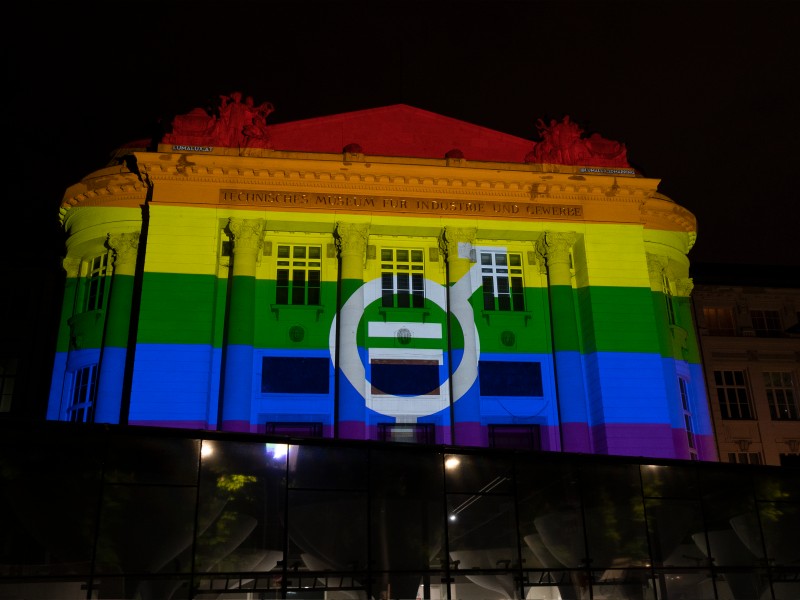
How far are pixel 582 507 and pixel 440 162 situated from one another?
19.6 metres

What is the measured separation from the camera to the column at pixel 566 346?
1371 inches

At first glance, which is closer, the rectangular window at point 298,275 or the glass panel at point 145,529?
the glass panel at point 145,529

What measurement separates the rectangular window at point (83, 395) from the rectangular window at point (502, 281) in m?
17.7

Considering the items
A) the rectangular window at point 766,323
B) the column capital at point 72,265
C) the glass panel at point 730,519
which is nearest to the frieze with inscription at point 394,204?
the column capital at point 72,265

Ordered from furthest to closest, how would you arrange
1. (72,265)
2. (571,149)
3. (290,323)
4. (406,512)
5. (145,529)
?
(571,149)
(72,265)
(290,323)
(406,512)
(145,529)

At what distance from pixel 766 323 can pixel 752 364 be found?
3.15 meters

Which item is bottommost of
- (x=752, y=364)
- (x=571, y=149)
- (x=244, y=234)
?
(x=752, y=364)

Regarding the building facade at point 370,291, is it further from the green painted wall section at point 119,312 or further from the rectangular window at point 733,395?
the rectangular window at point 733,395

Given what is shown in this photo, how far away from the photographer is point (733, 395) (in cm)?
4759

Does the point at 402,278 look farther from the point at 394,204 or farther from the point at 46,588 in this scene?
the point at 46,588

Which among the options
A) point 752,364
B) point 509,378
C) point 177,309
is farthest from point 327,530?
point 752,364

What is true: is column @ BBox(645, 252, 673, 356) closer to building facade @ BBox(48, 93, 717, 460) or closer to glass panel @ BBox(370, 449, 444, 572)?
building facade @ BBox(48, 93, 717, 460)

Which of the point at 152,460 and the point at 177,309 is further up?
the point at 177,309

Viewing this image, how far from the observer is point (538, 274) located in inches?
1510
